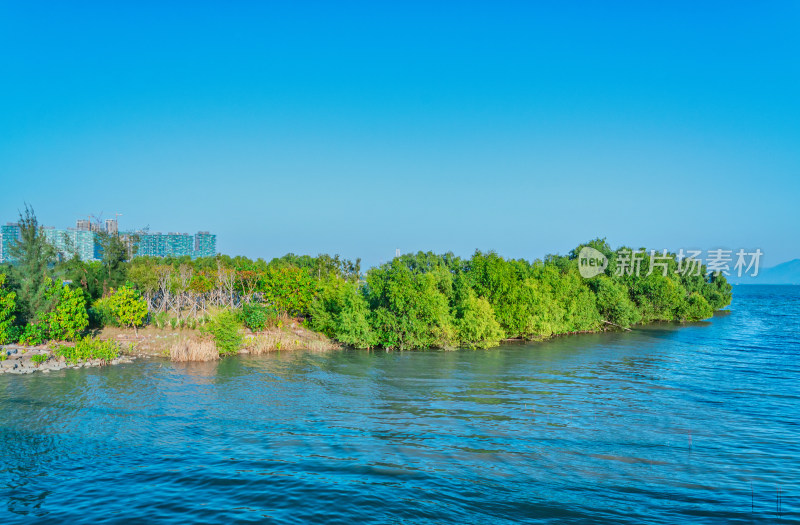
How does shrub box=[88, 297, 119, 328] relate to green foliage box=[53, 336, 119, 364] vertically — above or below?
above

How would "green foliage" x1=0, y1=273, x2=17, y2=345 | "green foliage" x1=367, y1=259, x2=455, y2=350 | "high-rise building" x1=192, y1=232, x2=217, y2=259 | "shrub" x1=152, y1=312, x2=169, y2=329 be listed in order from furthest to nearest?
"high-rise building" x1=192, y1=232, x2=217, y2=259 < "shrub" x1=152, y1=312, x2=169, y2=329 < "green foliage" x1=367, y1=259, x2=455, y2=350 < "green foliage" x1=0, y1=273, x2=17, y2=345

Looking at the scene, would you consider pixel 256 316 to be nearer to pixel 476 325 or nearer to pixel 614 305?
pixel 476 325

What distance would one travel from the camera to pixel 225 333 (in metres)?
40.0

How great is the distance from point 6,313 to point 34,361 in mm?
5254

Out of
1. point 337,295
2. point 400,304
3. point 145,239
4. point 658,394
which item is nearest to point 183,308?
point 337,295

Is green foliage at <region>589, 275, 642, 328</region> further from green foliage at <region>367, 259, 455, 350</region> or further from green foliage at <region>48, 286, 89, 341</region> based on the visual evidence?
green foliage at <region>48, 286, 89, 341</region>

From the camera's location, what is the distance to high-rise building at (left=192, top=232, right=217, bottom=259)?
179 m

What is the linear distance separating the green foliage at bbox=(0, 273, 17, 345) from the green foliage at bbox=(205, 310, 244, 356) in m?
13.6

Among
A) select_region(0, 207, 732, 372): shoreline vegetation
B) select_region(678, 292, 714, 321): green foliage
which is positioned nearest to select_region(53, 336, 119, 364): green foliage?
select_region(0, 207, 732, 372): shoreline vegetation

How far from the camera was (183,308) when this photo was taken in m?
53.4

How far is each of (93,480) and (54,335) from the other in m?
28.3

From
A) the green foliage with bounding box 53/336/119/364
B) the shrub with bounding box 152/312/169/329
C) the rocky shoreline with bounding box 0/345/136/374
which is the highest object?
the shrub with bounding box 152/312/169/329

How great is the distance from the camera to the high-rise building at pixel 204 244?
17875 centimetres

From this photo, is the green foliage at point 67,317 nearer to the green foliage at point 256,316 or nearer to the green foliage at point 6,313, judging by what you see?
the green foliage at point 6,313
